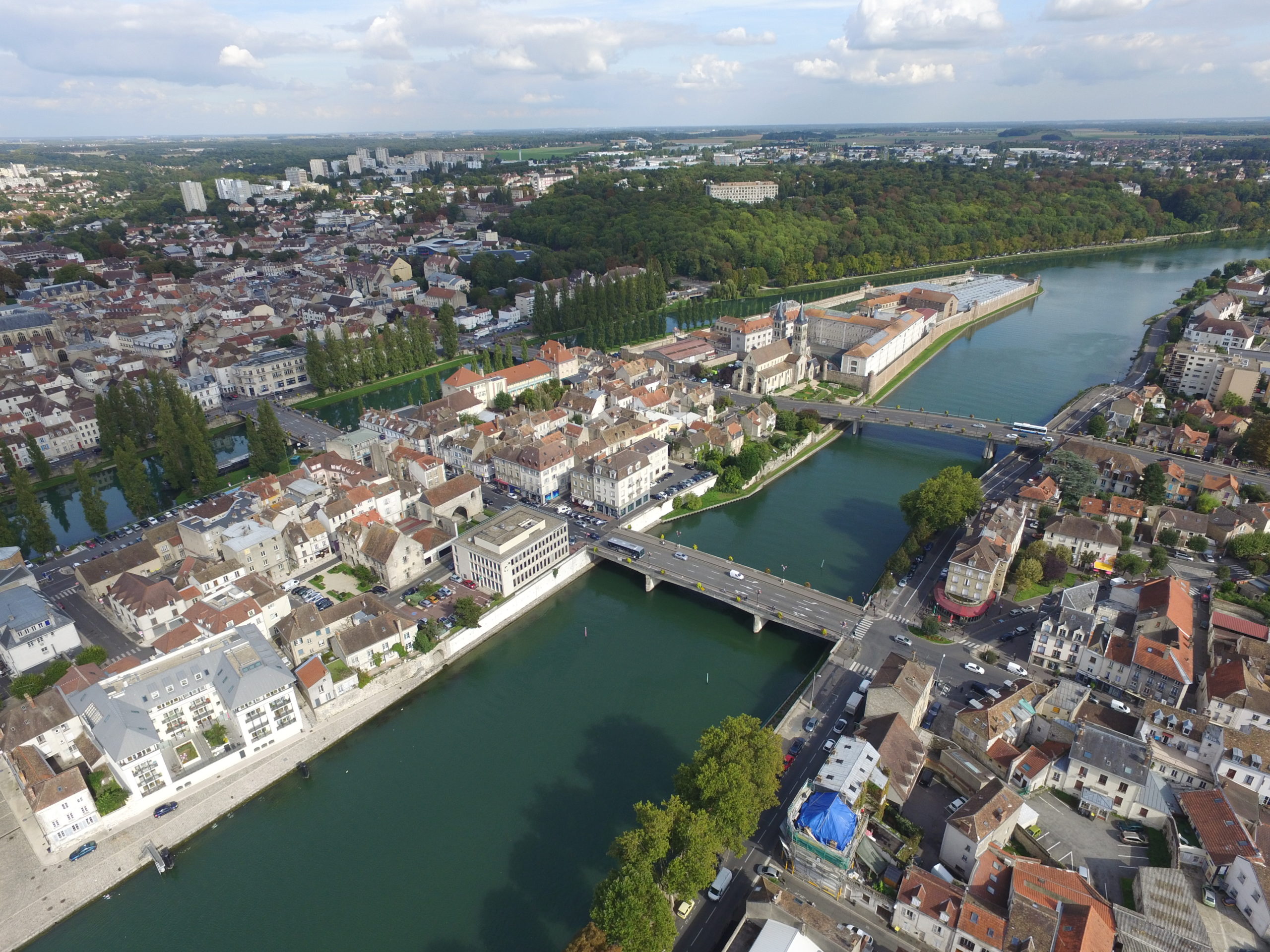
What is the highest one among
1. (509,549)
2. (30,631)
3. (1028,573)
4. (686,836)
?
(509,549)

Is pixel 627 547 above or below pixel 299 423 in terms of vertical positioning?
below

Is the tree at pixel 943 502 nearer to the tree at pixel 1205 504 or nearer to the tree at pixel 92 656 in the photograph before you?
→ the tree at pixel 1205 504

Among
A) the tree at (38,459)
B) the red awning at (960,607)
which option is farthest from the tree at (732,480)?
the tree at (38,459)

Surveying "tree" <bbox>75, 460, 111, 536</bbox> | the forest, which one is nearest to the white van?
"tree" <bbox>75, 460, 111, 536</bbox>

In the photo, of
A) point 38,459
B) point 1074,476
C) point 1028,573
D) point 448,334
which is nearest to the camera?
point 1028,573

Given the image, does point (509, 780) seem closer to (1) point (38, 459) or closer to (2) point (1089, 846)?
(2) point (1089, 846)

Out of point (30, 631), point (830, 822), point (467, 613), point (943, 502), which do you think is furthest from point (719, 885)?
point (30, 631)

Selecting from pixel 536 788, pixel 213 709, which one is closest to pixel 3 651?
pixel 213 709

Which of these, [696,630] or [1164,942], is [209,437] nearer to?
[696,630]

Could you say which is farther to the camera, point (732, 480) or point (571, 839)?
point (732, 480)
